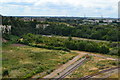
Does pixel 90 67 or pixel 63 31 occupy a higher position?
pixel 63 31

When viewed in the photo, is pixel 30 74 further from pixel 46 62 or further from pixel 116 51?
pixel 116 51

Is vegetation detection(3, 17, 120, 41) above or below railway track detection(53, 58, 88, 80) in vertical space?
above

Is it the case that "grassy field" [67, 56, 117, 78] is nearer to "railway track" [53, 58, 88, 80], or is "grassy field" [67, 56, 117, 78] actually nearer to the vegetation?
"railway track" [53, 58, 88, 80]

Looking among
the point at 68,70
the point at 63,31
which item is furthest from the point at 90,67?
the point at 63,31

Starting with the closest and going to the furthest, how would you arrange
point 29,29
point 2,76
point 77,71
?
1. point 2,76
2. point 77,71
3. point 29,29

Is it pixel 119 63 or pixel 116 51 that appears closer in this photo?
pixel 119 63

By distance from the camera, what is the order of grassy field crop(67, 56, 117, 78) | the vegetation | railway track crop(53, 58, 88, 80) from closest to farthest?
railway track crop(53, 58, 88, 80), grassy field crop(67, 56, 117, 78), the vegetation

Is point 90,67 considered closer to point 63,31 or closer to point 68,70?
point 68,70

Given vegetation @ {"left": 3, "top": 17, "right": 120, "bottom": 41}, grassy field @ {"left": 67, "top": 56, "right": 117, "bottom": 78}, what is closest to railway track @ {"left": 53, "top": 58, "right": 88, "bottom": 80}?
grassy field @ {"left": 67, "top": 56, "right": 117, "bottom": 78}

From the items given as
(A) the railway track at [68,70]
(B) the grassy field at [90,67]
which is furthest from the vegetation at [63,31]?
(A) the railway track at [68,70]

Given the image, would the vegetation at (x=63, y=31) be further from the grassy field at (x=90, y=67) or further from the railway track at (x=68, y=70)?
the railway track at (x=68, y=70)

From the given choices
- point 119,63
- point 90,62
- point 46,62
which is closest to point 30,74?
point 46,62
